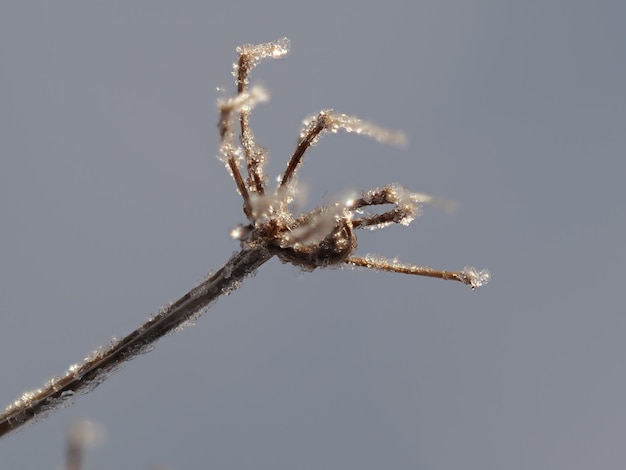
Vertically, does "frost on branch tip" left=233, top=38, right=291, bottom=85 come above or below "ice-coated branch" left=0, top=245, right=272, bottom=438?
above

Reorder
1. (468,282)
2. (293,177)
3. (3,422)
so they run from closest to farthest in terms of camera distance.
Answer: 1. (3,422)
2. (293,177)
3. (468,282)

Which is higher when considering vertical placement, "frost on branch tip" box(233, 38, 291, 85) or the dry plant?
"frost on branch tip" box(233, 38, 291, 85)

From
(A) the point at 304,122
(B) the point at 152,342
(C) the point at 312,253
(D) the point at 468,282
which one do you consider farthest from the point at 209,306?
(D) the point at 468,282

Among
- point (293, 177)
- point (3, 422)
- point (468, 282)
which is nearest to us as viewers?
point (3, 422)

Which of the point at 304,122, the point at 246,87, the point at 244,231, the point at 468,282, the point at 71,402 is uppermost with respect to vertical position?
the point at 246,87

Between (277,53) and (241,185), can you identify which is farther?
(277,53)

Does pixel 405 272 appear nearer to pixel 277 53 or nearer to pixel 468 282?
pixel 468 282

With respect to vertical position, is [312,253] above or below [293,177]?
below

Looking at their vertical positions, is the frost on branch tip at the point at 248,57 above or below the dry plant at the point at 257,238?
above
